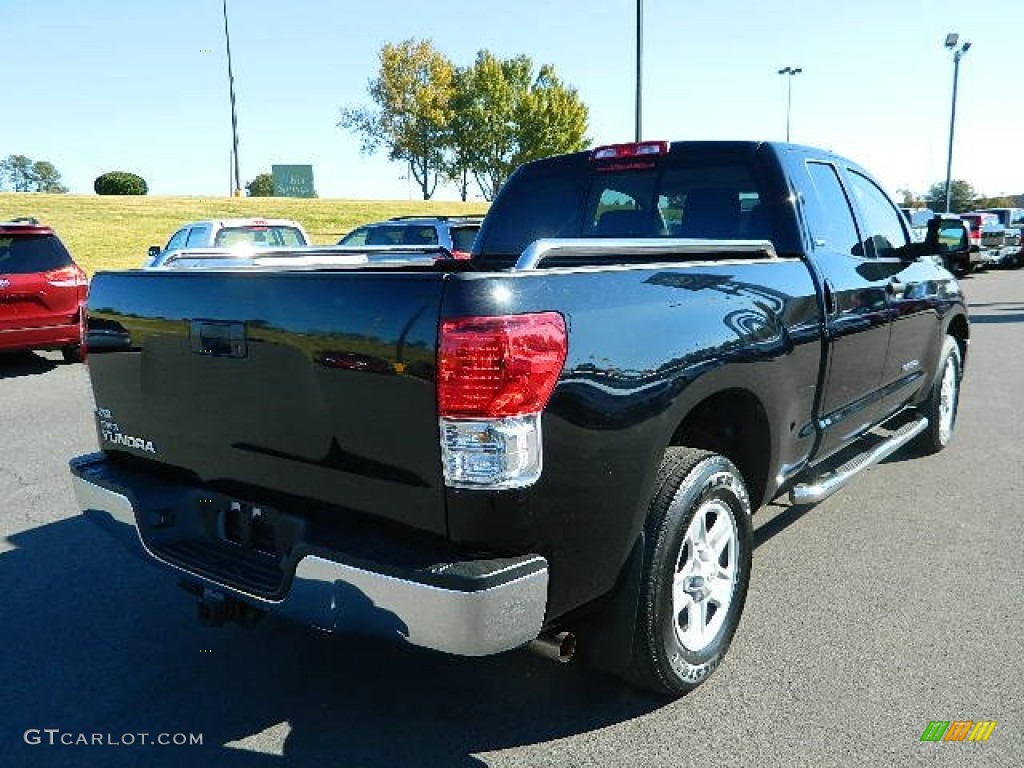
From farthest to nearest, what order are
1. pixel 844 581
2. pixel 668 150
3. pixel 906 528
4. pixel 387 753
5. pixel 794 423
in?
pixel 906 528
pixel 668 150
pixel 844 581
pixel 794 423
pixel 387 753

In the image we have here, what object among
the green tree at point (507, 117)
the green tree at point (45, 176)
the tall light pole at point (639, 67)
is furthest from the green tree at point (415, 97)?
the green tree at point (45, 176)

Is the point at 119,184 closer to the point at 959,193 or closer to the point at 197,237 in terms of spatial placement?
the point at 197,237

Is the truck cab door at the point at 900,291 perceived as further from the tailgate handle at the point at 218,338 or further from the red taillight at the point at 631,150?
the tailgate handle at the point at 218,338

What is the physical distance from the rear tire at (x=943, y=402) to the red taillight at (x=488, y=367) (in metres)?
4.39

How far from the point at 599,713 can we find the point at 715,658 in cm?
48

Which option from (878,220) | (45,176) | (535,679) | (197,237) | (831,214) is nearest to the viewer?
(535,679)

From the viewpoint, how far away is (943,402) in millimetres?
5984

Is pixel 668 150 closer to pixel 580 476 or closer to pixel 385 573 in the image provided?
pixel 580 476

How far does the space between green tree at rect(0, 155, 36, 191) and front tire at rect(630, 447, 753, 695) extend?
159563 millimetres

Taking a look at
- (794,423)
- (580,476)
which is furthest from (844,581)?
(580,476)

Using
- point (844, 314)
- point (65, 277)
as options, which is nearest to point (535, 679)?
point (844, 314)

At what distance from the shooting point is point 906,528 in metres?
4.61
